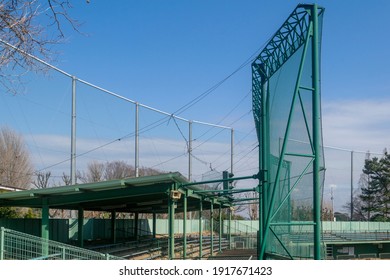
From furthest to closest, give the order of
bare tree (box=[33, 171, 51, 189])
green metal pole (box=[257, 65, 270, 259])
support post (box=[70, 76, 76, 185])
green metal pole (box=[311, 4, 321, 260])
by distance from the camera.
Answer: bare tree (box=[33, 171, 51, 189]), support post (box=[70, 76, 76, 185]), green metal pole (box=[257, 65, 270, 259]), green metal pole (box=[311, 4, 321, 260])

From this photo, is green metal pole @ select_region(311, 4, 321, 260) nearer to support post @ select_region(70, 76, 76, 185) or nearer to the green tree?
support post @ select_region(70, 76, 76, 185)

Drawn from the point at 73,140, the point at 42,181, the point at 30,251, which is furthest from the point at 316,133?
the point at 42,181

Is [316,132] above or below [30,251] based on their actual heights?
above

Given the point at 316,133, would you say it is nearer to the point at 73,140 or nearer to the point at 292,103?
the point at 292,103

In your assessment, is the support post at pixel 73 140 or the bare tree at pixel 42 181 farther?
the bare tree at pixel 42 181

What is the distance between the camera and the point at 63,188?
2120 centimetres

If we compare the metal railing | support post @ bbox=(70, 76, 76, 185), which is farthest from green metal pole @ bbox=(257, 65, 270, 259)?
support post @ bbox=(70, 76, 76, 185)

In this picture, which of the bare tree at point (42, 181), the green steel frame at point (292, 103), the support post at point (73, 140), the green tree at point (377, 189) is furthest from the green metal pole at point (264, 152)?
the green tree at point (377, 189)

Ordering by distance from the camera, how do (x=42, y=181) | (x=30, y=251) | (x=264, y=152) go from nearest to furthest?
(x=264, y=152)
(x=30, y=251)
(x=42, y=181)

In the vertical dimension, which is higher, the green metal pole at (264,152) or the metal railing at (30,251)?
the green metal pole at (264,152)

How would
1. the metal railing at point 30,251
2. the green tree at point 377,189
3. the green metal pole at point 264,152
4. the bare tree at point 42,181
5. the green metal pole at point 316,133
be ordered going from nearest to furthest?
the green metal pole at point 316,133
the green metal pole at point 264,152
the metal railing at point 30,251
the bare tree at point 42,181
the green tree at point 377,189

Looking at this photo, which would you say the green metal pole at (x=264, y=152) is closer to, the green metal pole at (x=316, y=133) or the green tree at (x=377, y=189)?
the green metal pole at (x=316, y=133)
